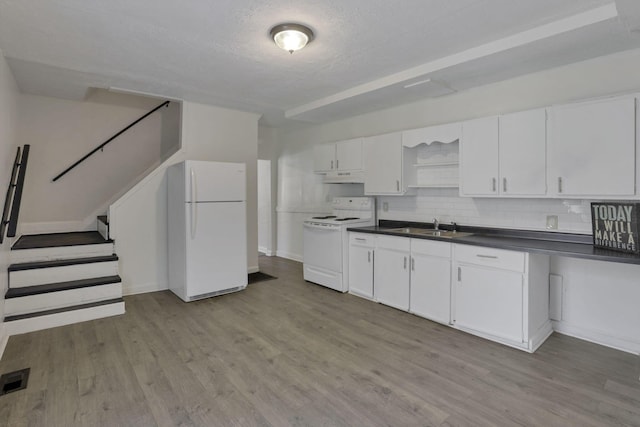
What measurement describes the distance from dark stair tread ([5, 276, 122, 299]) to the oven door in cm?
241

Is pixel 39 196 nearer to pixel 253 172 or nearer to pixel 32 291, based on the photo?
pixel 32 291

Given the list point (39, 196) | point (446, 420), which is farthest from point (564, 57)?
point (39, 196)

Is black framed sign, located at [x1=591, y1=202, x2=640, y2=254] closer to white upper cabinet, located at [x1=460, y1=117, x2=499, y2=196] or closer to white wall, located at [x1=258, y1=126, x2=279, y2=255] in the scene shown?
white upper cabinet, located at [x1=460, y1=117, x2=499, y2=196]

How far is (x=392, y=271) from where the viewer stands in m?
3.85

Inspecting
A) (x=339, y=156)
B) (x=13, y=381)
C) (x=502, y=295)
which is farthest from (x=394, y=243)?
(x=13, y=381)

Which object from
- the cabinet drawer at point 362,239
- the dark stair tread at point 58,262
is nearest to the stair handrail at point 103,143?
the dark stair tread at point 58,262

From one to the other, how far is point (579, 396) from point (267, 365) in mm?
2137

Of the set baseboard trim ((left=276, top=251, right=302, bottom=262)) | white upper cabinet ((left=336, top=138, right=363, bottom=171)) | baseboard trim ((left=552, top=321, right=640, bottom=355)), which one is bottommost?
baseboard trim ((left=552, top=321, right=640, bottom=355))

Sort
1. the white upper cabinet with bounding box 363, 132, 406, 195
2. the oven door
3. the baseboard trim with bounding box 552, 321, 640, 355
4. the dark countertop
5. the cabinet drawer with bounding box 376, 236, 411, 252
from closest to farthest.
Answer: the dark countertop
the baseboard trim with bounding box 552, 321, 640, 355
the cabinet drawer with bounding box 376, 236, 411, 252
the white upper cabinet with bounding box 363, 132, 406, 195
the oven door

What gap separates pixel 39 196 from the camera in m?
4.80

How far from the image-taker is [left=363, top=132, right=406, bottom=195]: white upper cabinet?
13.7 feet

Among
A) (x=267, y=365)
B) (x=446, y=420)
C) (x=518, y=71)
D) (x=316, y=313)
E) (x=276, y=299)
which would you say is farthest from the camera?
(x=276, y=299)

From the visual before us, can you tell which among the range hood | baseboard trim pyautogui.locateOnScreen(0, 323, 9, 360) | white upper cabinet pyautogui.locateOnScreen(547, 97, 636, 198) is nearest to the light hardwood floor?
baseboard trim pyautogui.locateOnScreen(0, 323, 9, 360)

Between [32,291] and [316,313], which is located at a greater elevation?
[32,291]
